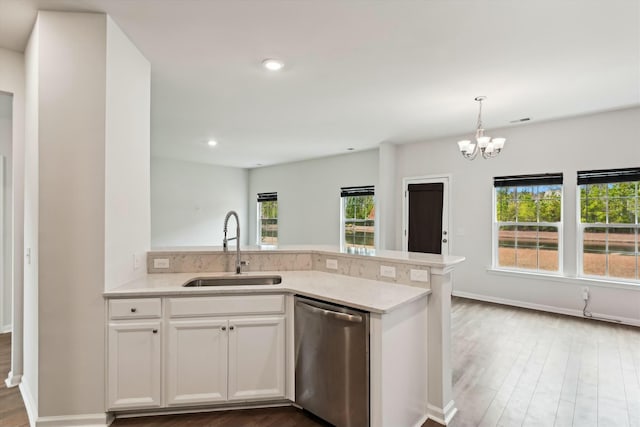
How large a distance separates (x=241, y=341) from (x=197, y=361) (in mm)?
312

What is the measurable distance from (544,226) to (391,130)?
263cm

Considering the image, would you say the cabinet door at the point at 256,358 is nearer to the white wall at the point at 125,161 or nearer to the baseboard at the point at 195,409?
the baseboard at the point at 195,409

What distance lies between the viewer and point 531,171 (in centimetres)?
464

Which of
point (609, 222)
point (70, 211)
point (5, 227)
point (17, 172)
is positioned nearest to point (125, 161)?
point (70, 211)

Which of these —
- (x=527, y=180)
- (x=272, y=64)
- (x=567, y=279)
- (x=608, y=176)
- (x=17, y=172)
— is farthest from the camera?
(x=527, y=180)

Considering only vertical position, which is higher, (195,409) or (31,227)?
(31,227)

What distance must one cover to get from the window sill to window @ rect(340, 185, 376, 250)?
2.36 m

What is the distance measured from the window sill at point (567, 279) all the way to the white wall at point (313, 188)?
2.82 metres

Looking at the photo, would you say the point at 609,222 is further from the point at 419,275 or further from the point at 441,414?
the point at 441,414

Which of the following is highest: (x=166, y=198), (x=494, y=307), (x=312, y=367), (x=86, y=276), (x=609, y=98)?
(x=609, y=98)

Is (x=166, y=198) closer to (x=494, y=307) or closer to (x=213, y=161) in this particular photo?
(x=213, y=161)

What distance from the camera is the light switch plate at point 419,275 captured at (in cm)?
220

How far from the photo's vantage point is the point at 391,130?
5.07 m

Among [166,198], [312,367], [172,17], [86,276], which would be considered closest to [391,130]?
[172,17]
